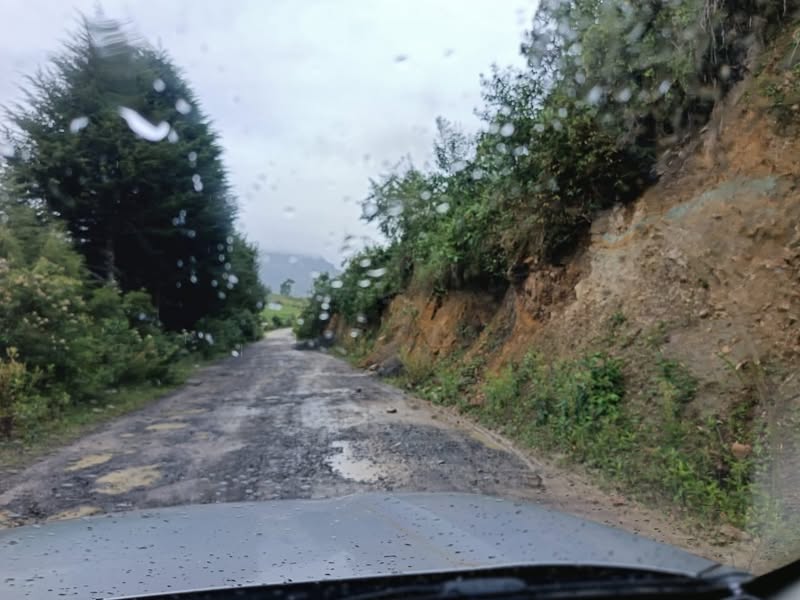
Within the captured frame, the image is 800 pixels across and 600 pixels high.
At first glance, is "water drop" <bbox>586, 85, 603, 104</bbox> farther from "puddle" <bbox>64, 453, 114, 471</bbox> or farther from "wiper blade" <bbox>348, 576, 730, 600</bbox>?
"wiper blade" <bbox>348, 576, 730, 600</bbox>

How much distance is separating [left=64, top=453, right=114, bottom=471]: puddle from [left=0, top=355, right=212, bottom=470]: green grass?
686mm

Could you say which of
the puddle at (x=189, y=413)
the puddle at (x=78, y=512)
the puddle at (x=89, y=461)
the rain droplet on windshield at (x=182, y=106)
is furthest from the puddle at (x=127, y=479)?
the rain droplet on windshield at (x=182, y=106)

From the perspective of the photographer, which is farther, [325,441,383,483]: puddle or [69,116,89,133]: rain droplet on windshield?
[69,116,89,133]: rain droplet on windshield

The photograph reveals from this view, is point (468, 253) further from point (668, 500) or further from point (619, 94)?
point (668, 500)

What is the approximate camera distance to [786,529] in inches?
189

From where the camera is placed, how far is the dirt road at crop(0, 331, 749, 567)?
6402mm

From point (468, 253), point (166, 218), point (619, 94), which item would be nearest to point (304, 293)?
point (166, 218)

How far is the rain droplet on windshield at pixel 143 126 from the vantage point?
790 inches

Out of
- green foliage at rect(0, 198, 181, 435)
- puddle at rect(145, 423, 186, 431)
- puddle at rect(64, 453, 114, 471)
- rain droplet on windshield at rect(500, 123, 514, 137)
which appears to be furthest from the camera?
rain droplet on windshield at rect(500, 123, 514, 137)

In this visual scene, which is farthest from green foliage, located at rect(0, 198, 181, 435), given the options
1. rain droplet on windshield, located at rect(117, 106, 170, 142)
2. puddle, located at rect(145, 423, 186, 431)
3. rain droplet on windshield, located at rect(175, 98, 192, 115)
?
rain droplet on windshield, located at rect(175, 98, 192, 115)

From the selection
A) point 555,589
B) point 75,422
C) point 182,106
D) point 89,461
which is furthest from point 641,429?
point 182,106

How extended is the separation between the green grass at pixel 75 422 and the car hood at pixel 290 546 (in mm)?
6320

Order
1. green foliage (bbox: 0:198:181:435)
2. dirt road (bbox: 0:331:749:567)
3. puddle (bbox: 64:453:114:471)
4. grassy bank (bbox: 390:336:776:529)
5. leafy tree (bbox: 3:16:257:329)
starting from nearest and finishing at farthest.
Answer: grassy bank (bbox: 390:336:776:529) < dirt road (bbox: 0:331:749:567) < puddle (bbox: 64:453:114:471) < green foliage (bbox: 0:198:181:435) < leafy tree (bbox: 3:16:257:329)

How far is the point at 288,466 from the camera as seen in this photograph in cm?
779
